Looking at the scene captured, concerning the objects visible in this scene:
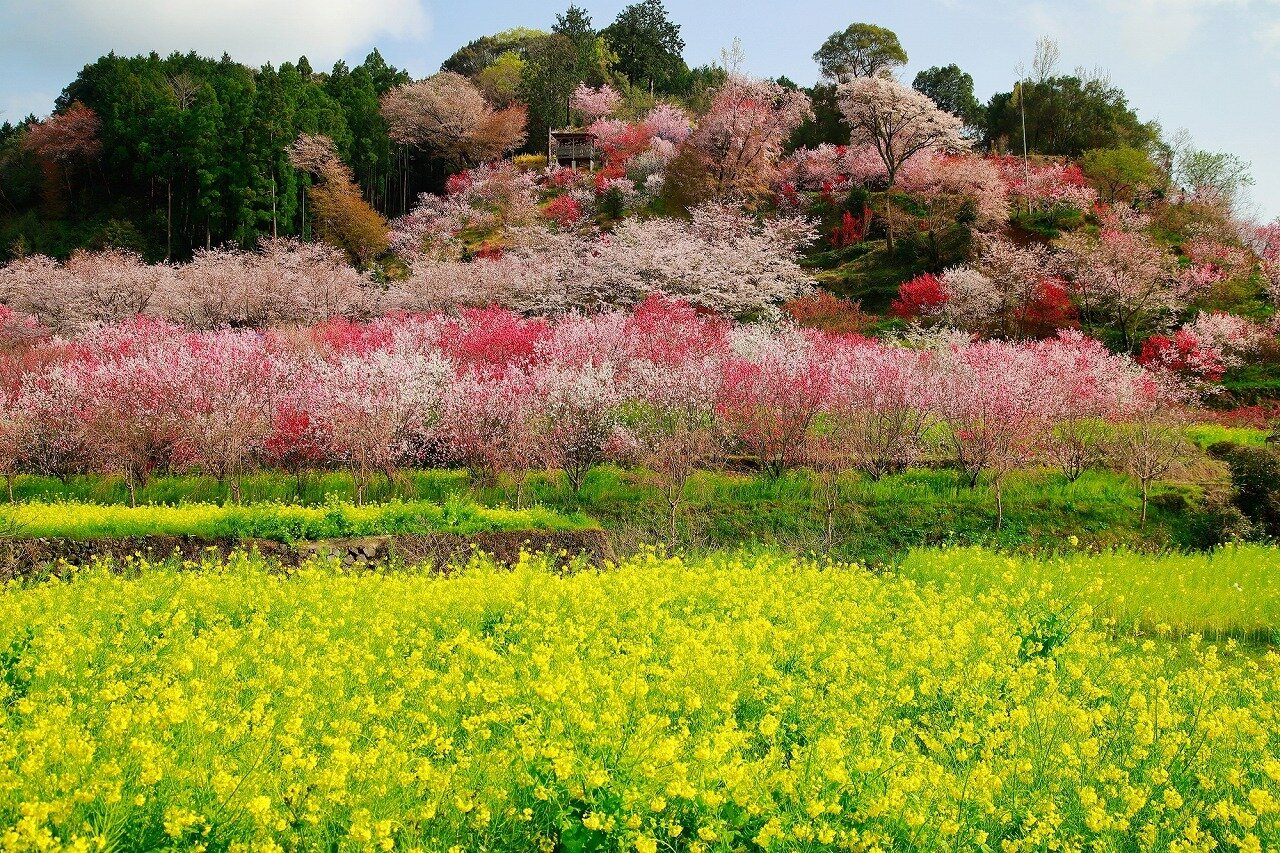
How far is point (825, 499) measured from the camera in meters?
17.1

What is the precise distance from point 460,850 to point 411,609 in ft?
14.8

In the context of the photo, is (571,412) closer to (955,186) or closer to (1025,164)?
(955,186)

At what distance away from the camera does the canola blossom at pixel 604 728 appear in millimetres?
4051

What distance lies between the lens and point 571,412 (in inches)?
724

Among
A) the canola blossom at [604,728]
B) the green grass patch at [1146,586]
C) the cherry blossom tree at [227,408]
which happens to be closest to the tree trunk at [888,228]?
the cherry blossom tree at [227,408]

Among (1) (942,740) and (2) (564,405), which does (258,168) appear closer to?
(2) (564,405)

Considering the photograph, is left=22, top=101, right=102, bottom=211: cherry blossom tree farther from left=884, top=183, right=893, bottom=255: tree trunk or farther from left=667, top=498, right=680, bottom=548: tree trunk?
left=667, top=498, right=680, bottom=548: tree trunk

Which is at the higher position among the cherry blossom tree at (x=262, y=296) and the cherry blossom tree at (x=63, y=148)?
the cherry blossom tree at (x=63, y=148)

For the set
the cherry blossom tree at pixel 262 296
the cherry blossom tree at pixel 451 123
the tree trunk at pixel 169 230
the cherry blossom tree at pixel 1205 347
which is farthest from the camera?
the cherry blossom tree at pixel 451 123

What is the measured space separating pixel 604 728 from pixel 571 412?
44.9 feet

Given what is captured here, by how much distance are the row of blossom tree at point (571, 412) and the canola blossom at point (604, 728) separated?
844 centimetres

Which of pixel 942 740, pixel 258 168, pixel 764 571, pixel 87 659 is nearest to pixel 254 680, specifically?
pixel 87 659

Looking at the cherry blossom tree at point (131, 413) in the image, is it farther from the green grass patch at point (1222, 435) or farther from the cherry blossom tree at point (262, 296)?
the green grass patch at point (1222, 435)

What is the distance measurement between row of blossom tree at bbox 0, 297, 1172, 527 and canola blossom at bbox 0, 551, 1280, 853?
8.44m
